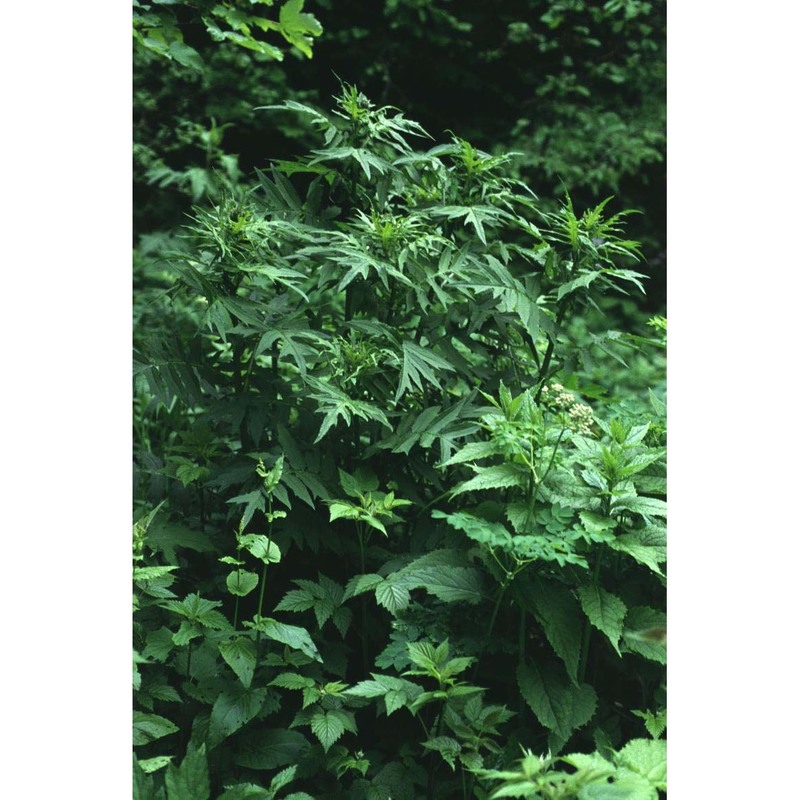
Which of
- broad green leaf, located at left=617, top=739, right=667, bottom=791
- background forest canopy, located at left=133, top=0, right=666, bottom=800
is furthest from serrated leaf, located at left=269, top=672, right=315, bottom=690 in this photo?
broad green leaf, located at left=617, top=739, right=667, bottom=791

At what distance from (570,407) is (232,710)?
42.3 inches

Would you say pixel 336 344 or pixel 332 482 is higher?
pixel 336 344

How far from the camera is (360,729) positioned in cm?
178

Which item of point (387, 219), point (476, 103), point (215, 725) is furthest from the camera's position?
point (476, 103)

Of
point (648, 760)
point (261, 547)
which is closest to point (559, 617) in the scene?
point (648, 760)

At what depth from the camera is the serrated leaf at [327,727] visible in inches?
59.7

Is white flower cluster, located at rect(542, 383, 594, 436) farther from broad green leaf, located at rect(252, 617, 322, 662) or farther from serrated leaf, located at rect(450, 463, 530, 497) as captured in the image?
broad green leaf, located at rect(252, 617, 322, 662)

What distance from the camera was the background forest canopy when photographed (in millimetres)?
1542

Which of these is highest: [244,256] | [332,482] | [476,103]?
[476,103]

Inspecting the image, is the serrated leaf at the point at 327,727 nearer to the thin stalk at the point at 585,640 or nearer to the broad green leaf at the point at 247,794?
the broad green leaf at the point at 247,794

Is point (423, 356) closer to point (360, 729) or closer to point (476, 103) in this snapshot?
point (360, 729)
